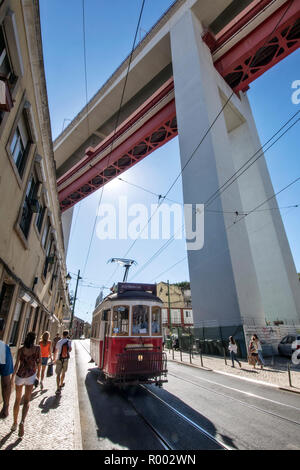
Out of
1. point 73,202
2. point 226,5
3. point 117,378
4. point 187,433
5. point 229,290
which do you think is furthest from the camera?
point 73,202

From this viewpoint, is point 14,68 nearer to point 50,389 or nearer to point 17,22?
point 17,22

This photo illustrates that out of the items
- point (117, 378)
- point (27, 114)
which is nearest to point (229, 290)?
point (117, 378)

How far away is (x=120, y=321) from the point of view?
7.15m

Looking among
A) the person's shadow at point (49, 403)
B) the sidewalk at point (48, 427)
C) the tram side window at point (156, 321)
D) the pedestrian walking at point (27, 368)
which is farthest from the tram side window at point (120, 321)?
the pedestrian walking at point (27, 368)

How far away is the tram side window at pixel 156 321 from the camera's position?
733 cm

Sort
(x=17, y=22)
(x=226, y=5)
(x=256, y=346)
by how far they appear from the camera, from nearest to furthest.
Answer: (x=17, y=22) < (x=256, y=346) < (x=226, y=5)

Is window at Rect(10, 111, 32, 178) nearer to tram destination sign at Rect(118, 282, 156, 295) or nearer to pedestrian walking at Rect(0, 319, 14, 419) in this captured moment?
pedestrian walking at Rect(0, 319, 14, 419)

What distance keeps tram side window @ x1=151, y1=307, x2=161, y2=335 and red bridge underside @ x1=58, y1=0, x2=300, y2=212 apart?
12025mm

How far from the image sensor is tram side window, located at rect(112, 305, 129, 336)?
6980mm

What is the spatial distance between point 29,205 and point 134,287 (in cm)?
417

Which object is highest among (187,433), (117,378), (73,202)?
(73,202)

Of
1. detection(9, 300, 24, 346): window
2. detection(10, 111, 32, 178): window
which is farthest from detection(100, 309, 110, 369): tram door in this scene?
detection(10, 111, 32, 178): window

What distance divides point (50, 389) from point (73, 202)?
3992cm

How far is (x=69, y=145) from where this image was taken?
38.1m
